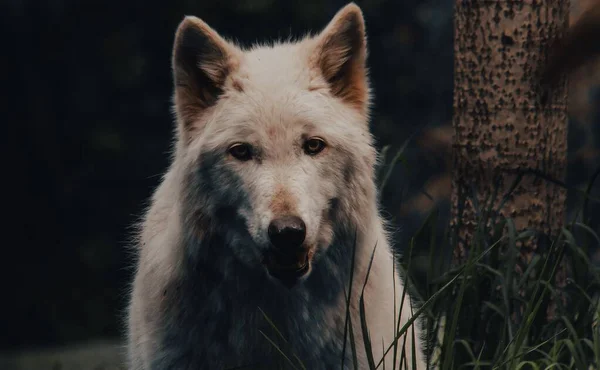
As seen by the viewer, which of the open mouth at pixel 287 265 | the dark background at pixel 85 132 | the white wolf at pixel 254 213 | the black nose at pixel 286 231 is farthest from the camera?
the dark background at pixel 85 132

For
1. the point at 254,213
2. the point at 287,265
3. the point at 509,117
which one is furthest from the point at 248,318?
the point at 509,117

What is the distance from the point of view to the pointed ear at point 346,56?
11.4 ft

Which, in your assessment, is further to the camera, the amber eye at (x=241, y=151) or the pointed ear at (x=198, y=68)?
the pointed ear at (x=198, y=68)

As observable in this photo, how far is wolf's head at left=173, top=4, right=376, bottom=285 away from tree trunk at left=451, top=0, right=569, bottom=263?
83 centimetres

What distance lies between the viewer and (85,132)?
45.3ft

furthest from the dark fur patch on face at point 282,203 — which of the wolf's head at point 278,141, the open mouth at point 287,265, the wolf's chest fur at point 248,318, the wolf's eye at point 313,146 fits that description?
the wolf's chest fur at point 248,318

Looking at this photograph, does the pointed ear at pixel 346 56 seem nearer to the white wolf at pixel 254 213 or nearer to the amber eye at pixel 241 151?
the white wolf at pixel 254 213

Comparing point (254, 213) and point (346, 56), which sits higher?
point (346, 56)

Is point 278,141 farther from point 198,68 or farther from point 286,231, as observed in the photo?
point 198,68

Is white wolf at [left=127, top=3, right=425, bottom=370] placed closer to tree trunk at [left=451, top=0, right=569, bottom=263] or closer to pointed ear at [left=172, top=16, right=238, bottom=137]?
pointed ear at [left=172, top=16, right=238, bottom=137]

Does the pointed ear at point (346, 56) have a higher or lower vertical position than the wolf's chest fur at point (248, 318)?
higher

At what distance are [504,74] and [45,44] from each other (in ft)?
36.8

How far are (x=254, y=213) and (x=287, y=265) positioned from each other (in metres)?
0.21

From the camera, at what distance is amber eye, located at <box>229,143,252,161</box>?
322 centimetres
